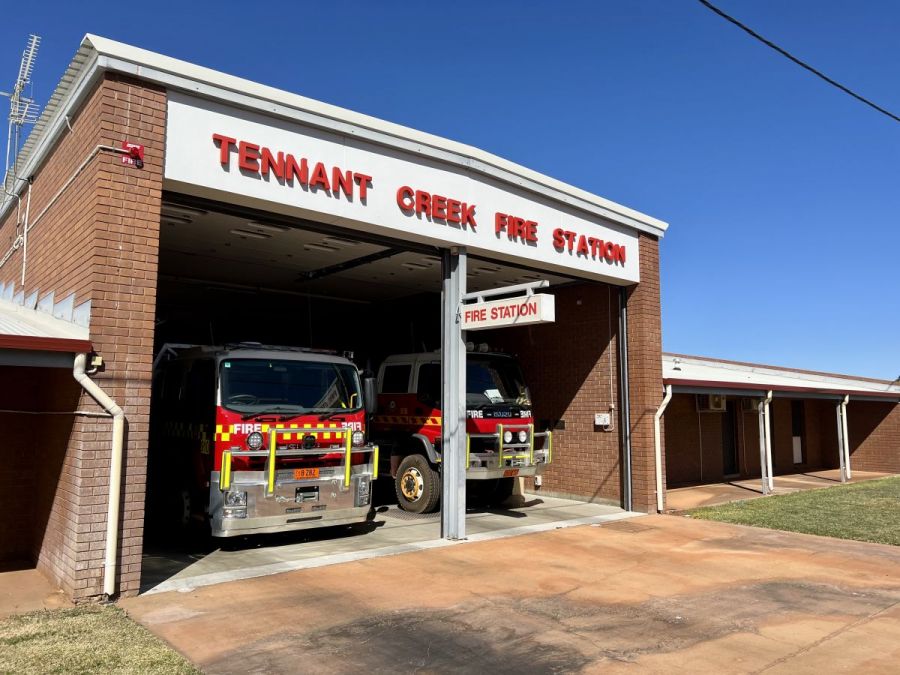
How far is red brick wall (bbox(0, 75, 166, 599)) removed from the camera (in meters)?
6.30

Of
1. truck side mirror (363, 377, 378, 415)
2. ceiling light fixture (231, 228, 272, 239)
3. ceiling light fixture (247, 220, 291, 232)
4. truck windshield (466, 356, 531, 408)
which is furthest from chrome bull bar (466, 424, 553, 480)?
ceiling light fixture (231, 228, 272, 239)

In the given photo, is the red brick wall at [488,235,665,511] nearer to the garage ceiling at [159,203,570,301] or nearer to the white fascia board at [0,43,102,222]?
the garage ceiling at [159,203,570,301]

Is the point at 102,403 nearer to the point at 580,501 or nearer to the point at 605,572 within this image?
the point at 605,572

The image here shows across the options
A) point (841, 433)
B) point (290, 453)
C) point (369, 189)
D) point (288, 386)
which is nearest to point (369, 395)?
point (288, 386)

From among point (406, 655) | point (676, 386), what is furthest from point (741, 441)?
point (406, 655)

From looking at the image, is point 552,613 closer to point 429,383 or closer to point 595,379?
point 429,383

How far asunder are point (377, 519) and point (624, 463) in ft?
14.9

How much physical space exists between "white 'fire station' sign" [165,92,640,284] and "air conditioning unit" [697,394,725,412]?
685 cm

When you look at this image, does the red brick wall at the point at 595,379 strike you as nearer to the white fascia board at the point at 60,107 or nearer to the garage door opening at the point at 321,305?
the garage door opening at the point at 321,305

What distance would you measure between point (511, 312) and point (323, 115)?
3340 mm

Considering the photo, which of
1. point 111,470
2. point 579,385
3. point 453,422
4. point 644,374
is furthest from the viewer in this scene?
point 579,385

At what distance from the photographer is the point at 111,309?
6594mm

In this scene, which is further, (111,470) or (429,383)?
(429,383)

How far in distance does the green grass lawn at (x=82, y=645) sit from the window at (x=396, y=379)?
6.86 meters
